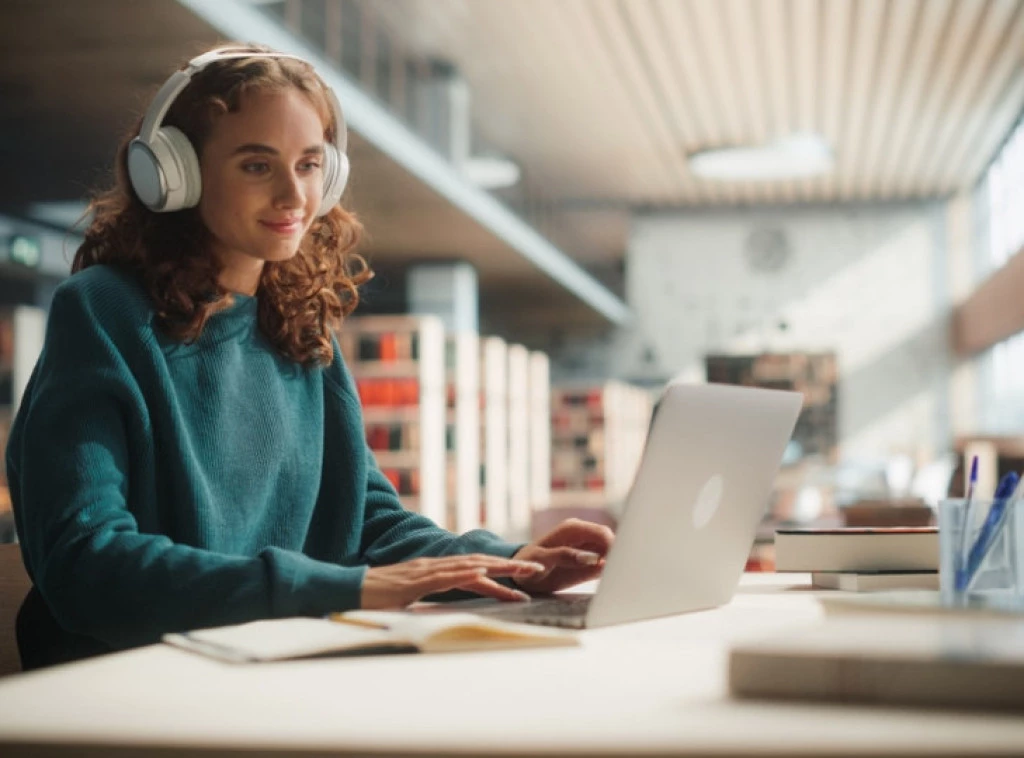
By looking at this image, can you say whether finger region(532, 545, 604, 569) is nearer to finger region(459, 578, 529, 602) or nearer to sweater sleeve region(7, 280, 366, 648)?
finger region(459, 578, 529, 602)

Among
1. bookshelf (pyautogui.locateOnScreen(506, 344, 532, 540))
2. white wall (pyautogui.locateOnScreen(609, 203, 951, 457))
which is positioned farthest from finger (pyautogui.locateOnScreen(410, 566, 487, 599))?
white wall (pyautogui.locateOnScreen(609, 203, 951, 457))

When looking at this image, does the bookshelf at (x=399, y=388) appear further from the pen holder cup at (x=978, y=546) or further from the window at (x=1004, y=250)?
the pen holder cup at (x=978, y=546)

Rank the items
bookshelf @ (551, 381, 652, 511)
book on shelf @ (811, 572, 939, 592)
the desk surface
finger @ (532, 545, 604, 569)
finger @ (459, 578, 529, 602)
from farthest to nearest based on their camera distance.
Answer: bookshelf @ (551, 381, 652, 511)
book on shelf @ (811, 572, 939, 592)
finger @ (532, 545, 604, 569)
finger @ (459, 578, 529, 602)
the desk surface

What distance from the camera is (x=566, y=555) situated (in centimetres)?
135

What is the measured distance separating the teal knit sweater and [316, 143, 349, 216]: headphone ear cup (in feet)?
0.60

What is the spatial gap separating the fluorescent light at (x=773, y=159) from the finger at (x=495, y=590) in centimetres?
1085

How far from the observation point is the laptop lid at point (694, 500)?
108 centimetres

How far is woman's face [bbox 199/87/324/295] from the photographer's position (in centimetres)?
147

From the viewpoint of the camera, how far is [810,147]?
11.6 m

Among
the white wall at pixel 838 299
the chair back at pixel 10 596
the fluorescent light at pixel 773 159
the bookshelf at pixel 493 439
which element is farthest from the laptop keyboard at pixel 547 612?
the white wall at pixel 838 299

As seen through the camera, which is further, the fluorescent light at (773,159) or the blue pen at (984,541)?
the fluorescent light at (773,159)

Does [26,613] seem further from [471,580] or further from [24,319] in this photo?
[24,319]

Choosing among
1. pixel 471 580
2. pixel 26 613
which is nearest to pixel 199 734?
pixel 471 580

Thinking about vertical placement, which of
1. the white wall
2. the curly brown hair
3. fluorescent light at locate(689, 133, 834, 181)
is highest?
fluorescent light at locate(689, 133, 834, 181)
